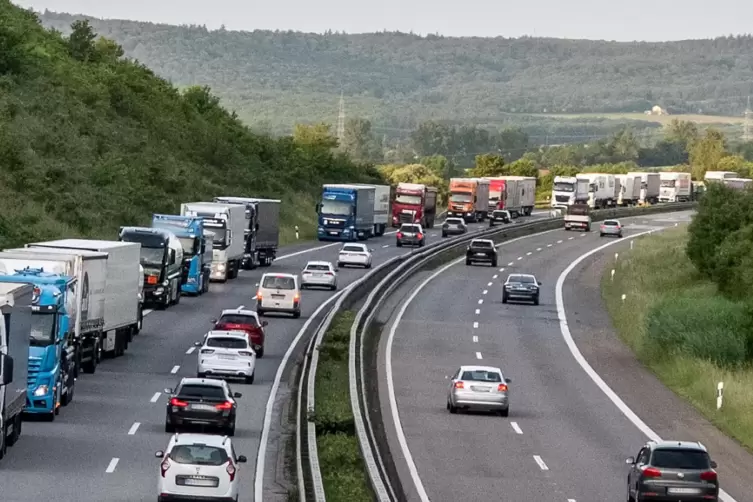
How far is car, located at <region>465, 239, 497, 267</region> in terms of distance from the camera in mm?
91562

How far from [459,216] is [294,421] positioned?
9077 centimetres

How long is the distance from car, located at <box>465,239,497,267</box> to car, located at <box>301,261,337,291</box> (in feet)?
65.2

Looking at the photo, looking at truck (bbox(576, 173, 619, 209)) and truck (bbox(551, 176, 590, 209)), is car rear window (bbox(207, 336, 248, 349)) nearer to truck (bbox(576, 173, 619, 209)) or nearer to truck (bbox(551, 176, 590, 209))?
truck (bbox(551, 176, 590, 209))

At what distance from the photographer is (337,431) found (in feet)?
110

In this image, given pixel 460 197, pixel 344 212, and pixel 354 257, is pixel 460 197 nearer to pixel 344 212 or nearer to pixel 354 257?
pixel 344 212

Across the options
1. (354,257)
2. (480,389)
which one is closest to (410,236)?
(354,257)

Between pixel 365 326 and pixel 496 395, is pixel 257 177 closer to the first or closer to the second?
pixel 365 326

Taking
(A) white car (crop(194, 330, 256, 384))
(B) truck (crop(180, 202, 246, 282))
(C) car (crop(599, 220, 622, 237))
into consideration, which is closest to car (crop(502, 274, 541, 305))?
(B) truck (crop(180, 202, 246, 282))

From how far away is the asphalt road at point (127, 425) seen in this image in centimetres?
2714

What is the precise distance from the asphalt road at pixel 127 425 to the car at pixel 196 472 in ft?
5.26

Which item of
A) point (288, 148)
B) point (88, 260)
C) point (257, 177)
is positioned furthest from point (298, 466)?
point (288, 148)

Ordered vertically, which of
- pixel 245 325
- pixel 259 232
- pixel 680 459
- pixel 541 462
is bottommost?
pixel 541 462

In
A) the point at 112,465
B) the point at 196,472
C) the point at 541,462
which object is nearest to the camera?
the point at 196,472

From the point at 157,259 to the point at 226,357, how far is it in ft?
58.9
